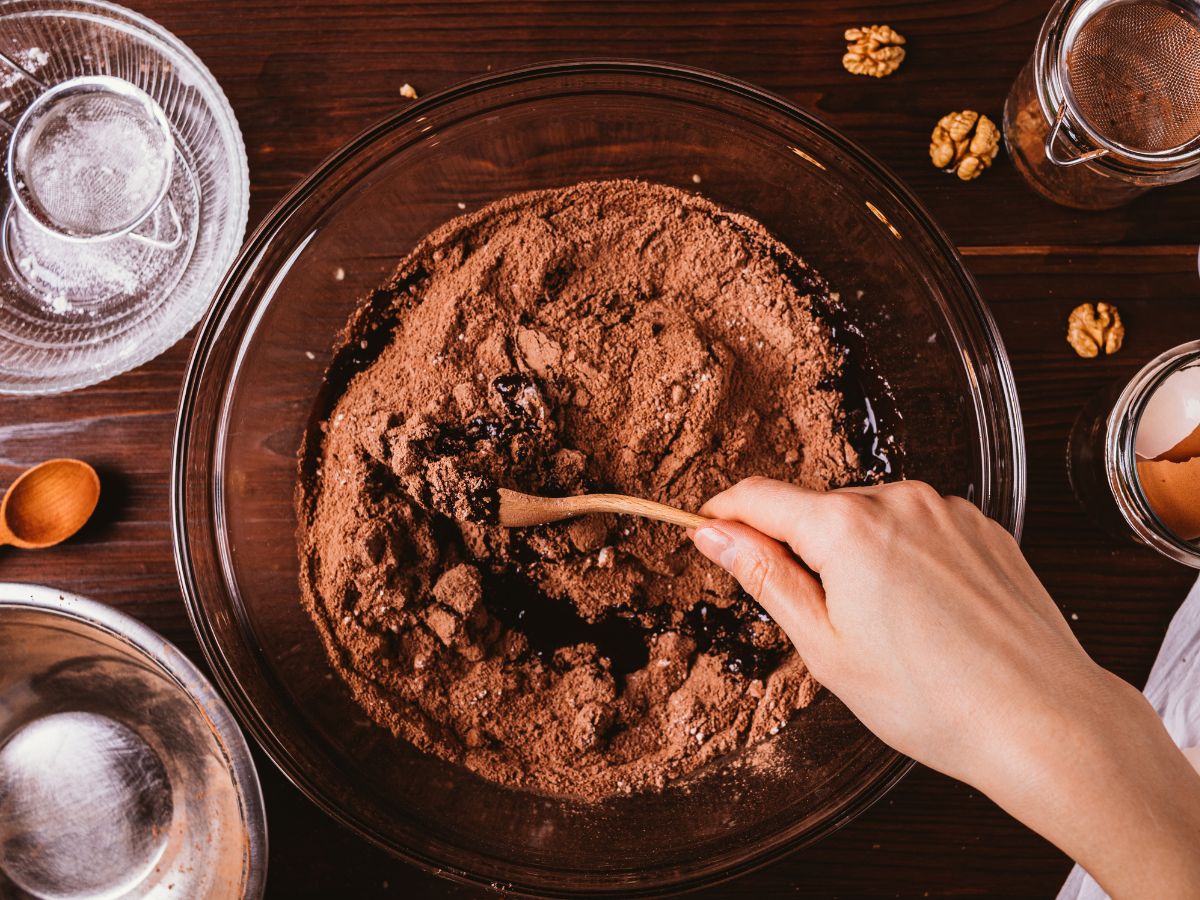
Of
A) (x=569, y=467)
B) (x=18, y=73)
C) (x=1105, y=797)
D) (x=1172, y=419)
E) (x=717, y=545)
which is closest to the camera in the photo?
(x=1105, y=797)

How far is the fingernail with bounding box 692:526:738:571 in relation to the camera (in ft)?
3.26

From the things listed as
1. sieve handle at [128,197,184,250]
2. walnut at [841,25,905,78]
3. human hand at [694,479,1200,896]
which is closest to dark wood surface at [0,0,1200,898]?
walnut at [841,25,905,78]

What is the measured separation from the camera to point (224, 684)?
1.18 meters

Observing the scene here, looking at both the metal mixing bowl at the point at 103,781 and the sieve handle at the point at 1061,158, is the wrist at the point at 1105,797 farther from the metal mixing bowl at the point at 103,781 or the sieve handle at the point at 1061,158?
the metal mixing bowl at the point at 103,781

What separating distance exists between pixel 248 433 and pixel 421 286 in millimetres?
335

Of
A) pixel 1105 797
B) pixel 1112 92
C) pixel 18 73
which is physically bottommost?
pixel 1105 797

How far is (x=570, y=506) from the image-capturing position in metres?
1.08

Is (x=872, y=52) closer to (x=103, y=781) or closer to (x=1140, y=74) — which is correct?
(x=1140, y=74)

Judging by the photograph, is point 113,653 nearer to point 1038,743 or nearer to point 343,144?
point 343,144

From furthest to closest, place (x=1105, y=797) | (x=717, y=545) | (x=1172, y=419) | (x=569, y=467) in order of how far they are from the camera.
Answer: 1. (x=1172, y=419)
2. (x=569, y=467)
3. (x=717, y=545)
4. (x=1105, y=797)

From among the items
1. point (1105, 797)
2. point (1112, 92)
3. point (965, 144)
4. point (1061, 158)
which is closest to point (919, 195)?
point (965, 144)

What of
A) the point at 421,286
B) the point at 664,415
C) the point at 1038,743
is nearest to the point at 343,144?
the point at 421,286

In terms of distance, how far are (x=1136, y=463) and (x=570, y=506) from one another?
81cm

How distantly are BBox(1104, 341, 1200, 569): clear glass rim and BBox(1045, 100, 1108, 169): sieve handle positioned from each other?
0.29 meters
